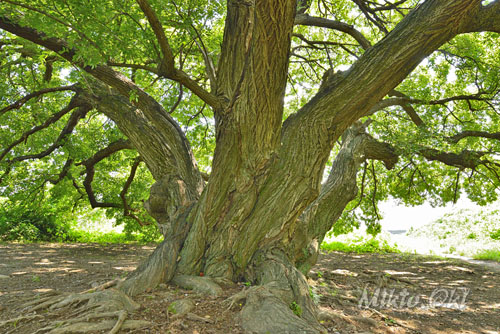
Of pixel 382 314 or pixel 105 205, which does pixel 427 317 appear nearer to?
pixel 382 314

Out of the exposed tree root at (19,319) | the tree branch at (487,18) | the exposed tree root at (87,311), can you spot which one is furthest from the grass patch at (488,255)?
the exposed tree root at (19,319)

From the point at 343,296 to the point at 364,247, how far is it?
25.1ft

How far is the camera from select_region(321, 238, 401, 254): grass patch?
11289 mm

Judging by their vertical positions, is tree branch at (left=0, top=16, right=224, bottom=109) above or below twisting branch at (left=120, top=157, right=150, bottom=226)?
above

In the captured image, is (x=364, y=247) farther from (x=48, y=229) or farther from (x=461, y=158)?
(x=48, y=229)

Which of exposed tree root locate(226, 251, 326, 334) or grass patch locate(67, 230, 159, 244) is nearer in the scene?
exposed tree root locate(226, 251, 326, 334)

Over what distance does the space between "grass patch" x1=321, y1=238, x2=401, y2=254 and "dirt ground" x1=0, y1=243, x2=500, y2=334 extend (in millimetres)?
3320

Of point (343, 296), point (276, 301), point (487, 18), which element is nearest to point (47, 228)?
point (343, 296)

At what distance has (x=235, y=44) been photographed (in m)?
3.75

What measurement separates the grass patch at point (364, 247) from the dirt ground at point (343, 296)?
3320 mm

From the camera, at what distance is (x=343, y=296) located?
4453mm

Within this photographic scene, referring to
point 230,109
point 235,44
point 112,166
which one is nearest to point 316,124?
point 230,109

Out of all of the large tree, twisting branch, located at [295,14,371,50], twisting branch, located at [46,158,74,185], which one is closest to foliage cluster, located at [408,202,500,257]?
the large tree

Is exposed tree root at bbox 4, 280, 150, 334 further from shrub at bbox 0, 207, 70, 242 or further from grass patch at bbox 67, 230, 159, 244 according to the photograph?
grass patch at bbox 67, 230, 159, 244
